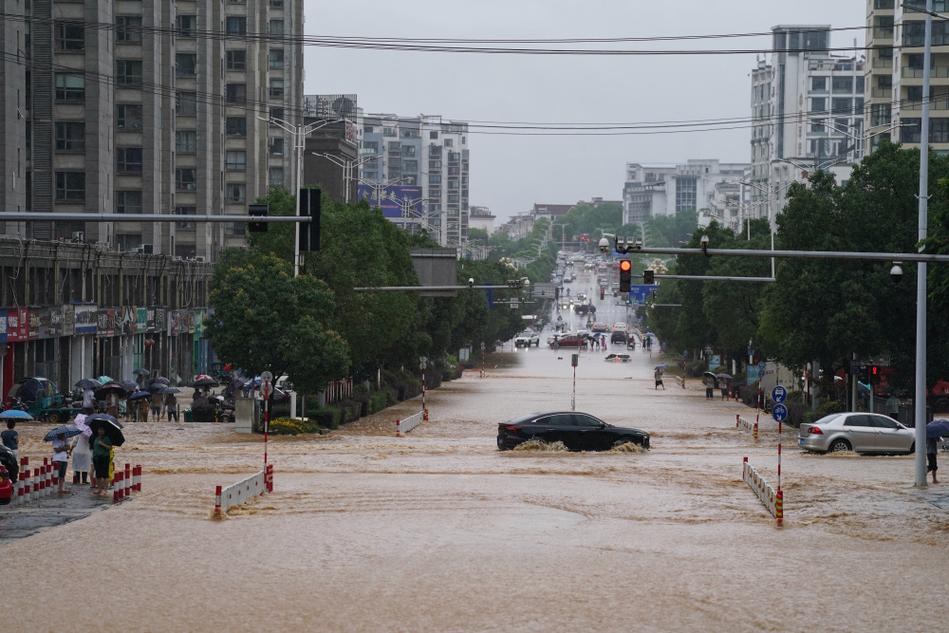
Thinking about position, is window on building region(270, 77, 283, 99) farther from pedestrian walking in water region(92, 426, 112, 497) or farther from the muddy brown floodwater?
pedestrian walking in water region(92, 426, 112, 497)

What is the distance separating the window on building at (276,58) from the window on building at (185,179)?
27.1 m

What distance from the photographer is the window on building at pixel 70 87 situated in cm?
8969

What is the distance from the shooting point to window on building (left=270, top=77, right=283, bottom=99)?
140750 millimetres

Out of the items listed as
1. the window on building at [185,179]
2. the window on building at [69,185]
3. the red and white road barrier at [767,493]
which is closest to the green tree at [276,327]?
the red and white road barrier at [767,493]

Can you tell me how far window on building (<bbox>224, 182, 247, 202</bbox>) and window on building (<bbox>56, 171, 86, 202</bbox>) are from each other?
34.0m

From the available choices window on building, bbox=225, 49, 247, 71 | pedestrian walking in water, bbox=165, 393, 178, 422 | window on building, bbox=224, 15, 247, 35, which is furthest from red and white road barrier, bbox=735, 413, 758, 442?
window on building, bbox=224, 15, 247, 35

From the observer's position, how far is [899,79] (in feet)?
339

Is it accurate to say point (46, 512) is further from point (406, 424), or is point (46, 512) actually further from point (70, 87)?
point (70, 87)

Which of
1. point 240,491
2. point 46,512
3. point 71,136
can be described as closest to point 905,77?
point 71,136

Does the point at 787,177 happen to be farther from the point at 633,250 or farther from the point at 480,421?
the point at 633,250

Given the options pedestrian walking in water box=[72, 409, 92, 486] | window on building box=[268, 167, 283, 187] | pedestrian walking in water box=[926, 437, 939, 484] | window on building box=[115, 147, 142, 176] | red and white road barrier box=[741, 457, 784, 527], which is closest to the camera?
red and white road barrier box=[741, 457, 784, 527]

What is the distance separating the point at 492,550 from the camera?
82.2 ft

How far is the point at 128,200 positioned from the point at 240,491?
75.0 meters

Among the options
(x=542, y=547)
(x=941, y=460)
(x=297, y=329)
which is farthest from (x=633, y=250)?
(x=297, y=329)
